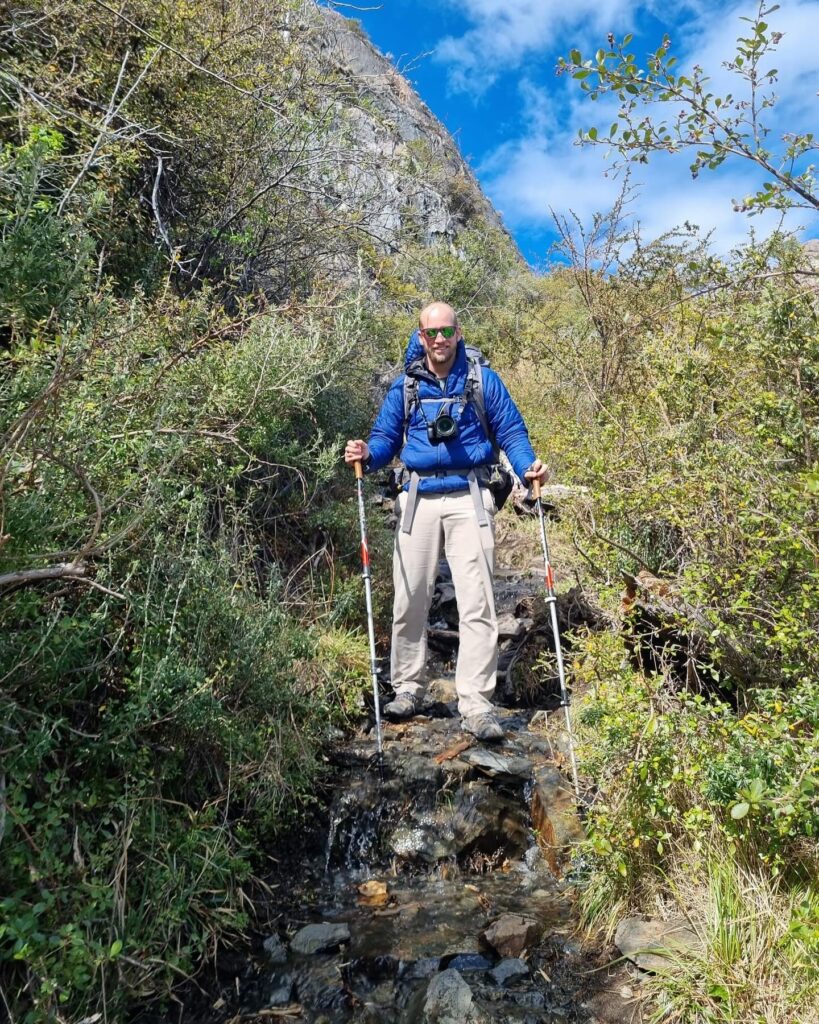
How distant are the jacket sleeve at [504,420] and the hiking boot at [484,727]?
1907mm

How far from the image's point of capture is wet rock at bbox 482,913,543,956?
359cm

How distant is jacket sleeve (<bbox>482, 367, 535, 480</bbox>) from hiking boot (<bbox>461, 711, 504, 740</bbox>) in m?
1.91

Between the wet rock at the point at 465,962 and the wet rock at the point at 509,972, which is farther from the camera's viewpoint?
the wet rock at the point at 465,962

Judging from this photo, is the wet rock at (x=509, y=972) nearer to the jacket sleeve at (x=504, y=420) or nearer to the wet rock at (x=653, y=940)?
the wet rock at (x=653, y=940)

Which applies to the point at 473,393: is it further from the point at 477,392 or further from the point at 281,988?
the point at 281,988

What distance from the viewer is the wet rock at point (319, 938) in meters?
3.70

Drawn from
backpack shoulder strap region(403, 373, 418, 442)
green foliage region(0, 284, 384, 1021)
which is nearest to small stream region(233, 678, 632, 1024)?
green foliage region(0, 284, 384, 1021)

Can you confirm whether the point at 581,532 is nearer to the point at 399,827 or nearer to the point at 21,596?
the point at 399,827

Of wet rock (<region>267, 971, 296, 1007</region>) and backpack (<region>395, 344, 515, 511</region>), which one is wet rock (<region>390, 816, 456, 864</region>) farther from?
backpack (<region>395, 344, 515, 511</region>)

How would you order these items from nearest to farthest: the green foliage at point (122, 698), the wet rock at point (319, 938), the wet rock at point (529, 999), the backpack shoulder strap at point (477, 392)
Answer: the green foliage at point (122, 698) → the wet rock at point (529, 999) → the wet rock at point (319, 938) → the backpack shoulder strap at point (477, 392)

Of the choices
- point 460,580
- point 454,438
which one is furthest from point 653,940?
point 454,438

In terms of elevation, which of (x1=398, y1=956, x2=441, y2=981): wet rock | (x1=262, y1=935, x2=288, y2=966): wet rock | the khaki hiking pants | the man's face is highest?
the man's face

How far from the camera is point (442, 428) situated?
17.5 ft

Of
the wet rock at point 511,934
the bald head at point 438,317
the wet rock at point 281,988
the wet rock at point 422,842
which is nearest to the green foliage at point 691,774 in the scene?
the wet rock at point 511,934
